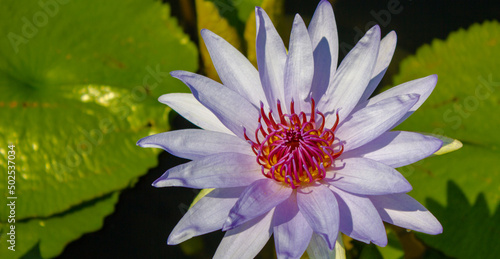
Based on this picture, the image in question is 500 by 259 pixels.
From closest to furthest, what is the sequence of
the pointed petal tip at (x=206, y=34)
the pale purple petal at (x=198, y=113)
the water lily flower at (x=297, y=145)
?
1. the water lily flower at (x=297, y=145)
2. the pointed petal tip at (x=206, y=34)
3. the pale purple petal at (x=198, y=113)

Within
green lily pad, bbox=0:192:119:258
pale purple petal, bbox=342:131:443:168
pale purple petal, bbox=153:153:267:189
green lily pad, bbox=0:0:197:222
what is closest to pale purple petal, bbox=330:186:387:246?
pale purple petal, bbox=342:131:443:168

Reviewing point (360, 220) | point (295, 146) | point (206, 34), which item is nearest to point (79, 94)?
point (206, 34)

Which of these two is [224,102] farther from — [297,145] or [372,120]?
[372,120]

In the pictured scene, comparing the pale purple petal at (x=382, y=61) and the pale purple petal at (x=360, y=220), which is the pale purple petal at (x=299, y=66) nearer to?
the pale purple petal at (x=382, y=61)

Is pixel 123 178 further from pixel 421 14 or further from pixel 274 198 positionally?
pixel 421 14

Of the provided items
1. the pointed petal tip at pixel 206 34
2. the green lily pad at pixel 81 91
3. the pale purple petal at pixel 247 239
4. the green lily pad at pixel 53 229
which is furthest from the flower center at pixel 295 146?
the green lily pad at pixel 53 229

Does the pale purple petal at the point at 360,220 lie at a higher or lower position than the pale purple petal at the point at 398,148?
lower

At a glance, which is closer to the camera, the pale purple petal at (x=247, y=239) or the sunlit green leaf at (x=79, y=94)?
the pale purple petal at (x=247, y=239)

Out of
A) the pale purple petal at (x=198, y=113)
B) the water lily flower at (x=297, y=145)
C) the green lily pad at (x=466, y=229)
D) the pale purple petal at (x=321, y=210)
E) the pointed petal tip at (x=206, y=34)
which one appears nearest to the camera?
the pale purple petal at (x=321, y=210)
